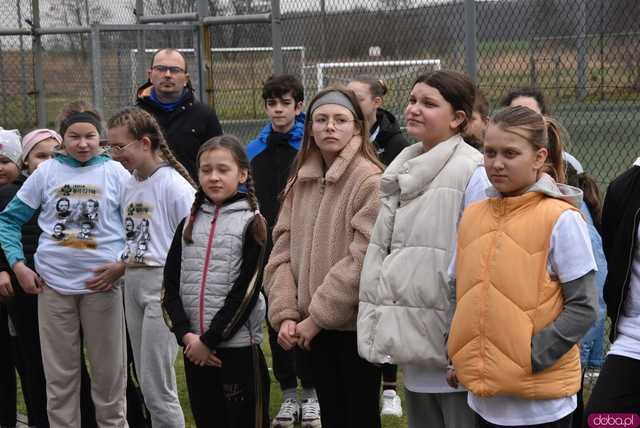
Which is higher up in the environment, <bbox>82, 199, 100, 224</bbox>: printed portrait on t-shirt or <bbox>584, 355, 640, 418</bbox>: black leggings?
<bbox>82, 199, 100, 224</bbox>: printed portrait on t-shirt

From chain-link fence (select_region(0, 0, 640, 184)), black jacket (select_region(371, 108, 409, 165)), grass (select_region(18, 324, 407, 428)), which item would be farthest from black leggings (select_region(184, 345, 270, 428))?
chain-link fence (select_region(0, 0, 640, 184))

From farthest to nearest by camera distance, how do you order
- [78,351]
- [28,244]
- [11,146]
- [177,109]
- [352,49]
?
[352,49] < [177,109] < [11,146] < [28,244] < [78,351]

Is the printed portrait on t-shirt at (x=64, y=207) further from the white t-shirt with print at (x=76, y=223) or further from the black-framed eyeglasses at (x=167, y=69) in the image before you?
the black-framed eyeglasses at (x=167, y=69)

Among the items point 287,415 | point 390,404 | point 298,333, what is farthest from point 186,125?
point 298,333

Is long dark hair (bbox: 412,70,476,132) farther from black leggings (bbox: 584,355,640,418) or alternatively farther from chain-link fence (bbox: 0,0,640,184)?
chain-link fence (bbox: 0,0,640,184)

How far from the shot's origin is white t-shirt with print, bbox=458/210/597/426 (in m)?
3.75

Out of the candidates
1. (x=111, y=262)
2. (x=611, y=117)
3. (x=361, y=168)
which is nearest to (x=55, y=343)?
(x=111, y=262)

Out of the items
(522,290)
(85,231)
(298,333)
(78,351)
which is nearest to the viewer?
(522,290)

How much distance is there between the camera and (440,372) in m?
4.26

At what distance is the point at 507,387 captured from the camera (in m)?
3.72

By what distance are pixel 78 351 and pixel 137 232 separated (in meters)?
0.86

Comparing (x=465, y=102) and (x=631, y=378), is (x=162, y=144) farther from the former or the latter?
(x=631, y=378)

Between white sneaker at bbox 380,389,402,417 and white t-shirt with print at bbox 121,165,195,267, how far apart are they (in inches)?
71.2

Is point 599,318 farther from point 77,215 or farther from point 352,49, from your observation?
point 352,49
